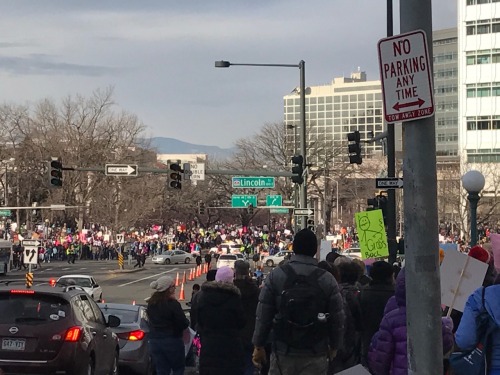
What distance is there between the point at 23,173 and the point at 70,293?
76.2 meters

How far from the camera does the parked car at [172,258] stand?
246ft

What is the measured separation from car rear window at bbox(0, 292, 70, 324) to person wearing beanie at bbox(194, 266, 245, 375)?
10.2 feet

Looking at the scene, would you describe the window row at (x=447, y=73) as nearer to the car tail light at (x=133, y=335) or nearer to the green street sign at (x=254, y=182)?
the green street sign at (x=254, y=182)

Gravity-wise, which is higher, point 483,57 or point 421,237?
point 483,57

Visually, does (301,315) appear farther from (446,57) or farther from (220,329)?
(446,57)

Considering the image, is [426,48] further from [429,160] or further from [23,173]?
[23,173]

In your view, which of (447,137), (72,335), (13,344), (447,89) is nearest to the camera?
(13,344)

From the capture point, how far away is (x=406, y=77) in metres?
5.28

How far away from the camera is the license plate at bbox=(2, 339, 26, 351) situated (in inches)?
447

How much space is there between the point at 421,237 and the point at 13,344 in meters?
7.52

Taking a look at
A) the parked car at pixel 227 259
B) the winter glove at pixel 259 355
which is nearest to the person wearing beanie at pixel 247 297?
the winter glove at pixel 259 355

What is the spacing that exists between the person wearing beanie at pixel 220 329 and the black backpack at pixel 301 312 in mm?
1650

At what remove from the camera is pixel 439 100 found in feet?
453

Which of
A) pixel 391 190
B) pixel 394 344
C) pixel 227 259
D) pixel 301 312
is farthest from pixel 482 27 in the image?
pixel 394 344
